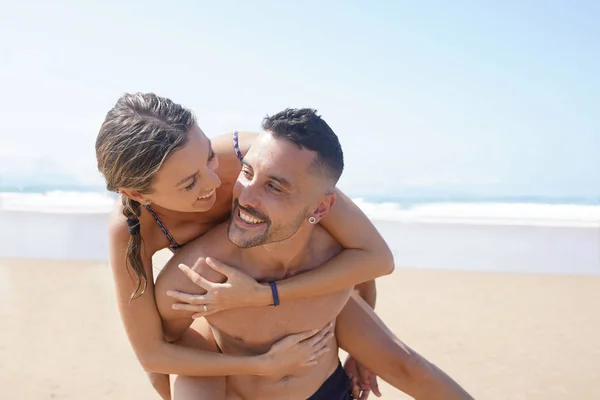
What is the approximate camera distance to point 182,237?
2627mm

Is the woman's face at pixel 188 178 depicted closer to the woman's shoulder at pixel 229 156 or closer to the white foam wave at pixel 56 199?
the woman's shoulder at pixel 229 156

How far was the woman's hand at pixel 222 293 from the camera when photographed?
7.88 ft

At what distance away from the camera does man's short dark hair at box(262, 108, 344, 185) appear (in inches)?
91.9

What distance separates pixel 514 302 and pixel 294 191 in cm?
488

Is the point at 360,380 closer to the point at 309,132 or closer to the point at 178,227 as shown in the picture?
the point at 178,227

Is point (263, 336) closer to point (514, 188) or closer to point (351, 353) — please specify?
point (351, 353)

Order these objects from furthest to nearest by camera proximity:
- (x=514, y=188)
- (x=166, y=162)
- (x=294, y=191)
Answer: (x=514, y=188)
(x=294, y=191)
(x=166, y=162)

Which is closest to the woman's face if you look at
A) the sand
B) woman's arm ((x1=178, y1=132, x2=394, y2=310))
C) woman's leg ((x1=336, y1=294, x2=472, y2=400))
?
woman's arm ((x1=178, y1=132, x2=394, y2=310))

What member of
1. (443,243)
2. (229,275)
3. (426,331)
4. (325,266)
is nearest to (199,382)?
(229,275)

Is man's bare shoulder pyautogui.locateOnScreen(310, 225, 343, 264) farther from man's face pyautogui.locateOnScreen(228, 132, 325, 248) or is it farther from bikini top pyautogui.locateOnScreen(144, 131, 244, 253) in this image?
bikini top pyautogui.locateOnScreen(144, 131, 244, 253)

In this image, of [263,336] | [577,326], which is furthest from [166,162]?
[577,326]

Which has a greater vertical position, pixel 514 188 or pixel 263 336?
pixel 263 336

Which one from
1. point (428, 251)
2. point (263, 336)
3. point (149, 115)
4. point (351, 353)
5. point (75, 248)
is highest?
point (149, 115)

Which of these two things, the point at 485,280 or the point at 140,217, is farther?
the point at 485,280
